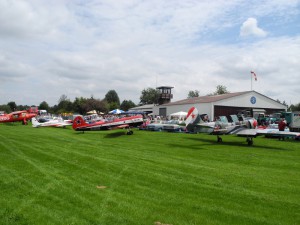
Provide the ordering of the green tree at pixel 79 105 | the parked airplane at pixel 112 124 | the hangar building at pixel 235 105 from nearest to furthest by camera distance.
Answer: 1. the parked airplane at pixel 112 124
2. the hangar building at pixel 235 105
3. the green tree at pixel 79 105

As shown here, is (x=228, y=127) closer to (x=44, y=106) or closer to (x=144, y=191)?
(x=144, y=191)

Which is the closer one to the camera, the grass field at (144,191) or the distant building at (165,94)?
the grass field at (144,191)

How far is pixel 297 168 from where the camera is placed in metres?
11.2

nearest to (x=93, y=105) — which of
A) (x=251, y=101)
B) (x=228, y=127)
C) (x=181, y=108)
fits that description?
(x=181, y=108)

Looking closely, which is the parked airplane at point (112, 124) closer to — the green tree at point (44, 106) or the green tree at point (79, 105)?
the green tree at point (79, 105)

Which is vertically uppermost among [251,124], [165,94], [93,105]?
[165,94]

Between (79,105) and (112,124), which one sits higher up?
(79,105)

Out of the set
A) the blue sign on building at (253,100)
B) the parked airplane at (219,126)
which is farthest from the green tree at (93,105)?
the parked airplane at (219,126)

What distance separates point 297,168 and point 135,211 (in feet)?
26.7

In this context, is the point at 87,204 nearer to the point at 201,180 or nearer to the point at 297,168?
the point at 201,180

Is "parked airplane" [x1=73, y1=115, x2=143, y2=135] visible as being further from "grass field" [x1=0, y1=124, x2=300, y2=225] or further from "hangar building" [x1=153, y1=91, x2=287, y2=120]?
"hangar building" [x1=153, y1=91, x2=287, y2=120]

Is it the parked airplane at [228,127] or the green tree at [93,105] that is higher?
the green tree at [93,105]

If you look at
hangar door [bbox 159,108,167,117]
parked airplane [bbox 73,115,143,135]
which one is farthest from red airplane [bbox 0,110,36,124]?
hangar door [bbox 159,108,167,117]

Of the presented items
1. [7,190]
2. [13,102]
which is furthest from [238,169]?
[13,102]
